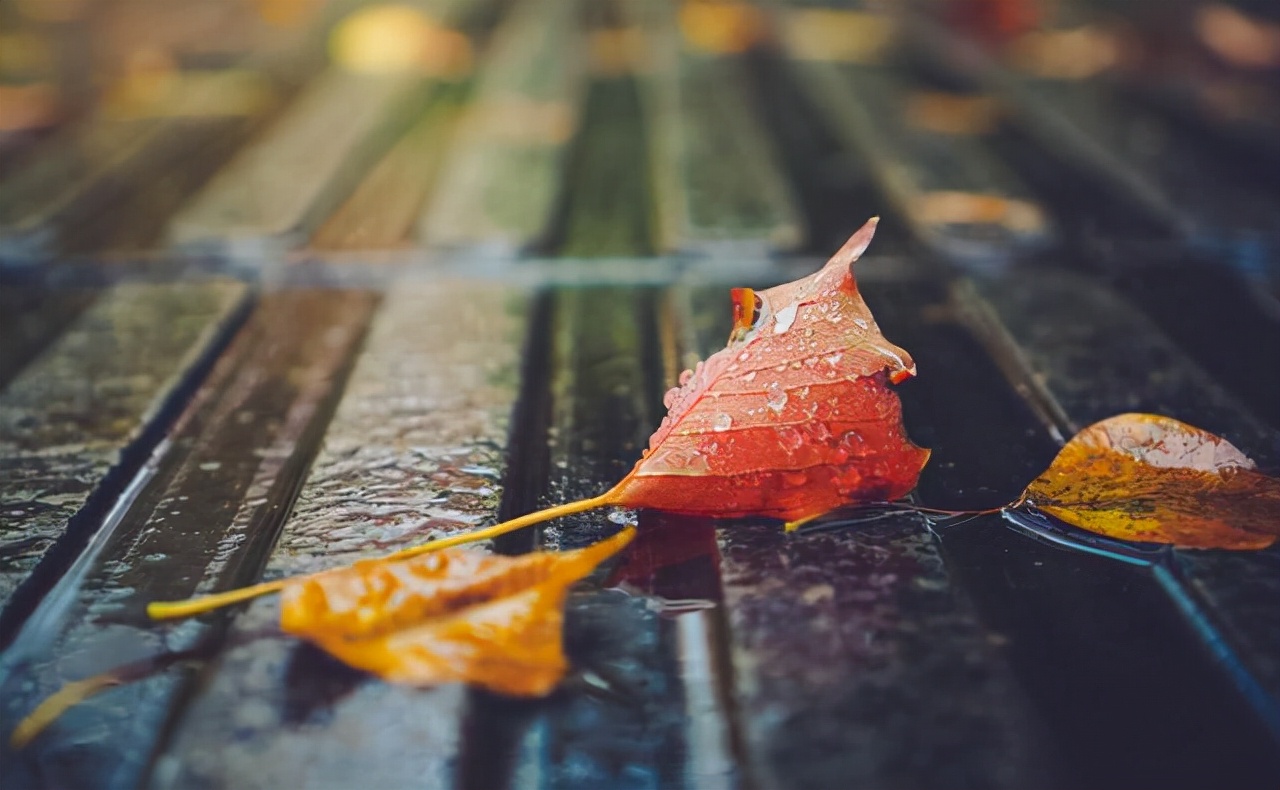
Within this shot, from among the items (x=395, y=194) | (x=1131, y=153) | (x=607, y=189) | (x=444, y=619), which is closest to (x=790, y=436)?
(x=444, y=619)

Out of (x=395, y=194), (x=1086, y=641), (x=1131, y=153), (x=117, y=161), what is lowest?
(x=1086, y=641)

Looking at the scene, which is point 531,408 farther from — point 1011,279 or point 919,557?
point 1011,279

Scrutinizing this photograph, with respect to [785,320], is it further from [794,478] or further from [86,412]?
[86,412]

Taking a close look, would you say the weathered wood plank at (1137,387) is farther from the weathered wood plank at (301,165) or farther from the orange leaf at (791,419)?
the weathered wood plank at (301,165)

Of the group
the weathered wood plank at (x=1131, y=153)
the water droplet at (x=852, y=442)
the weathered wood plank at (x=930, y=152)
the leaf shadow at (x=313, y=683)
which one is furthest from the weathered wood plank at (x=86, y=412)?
the weathered wood plank at (x=1131, y=153)

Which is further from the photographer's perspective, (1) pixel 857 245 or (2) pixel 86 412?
(2) pixel 86 412

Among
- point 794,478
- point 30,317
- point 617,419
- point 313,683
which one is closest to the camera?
point 313,683

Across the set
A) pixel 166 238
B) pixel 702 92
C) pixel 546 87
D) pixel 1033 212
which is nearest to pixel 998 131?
pixel 1033 212
